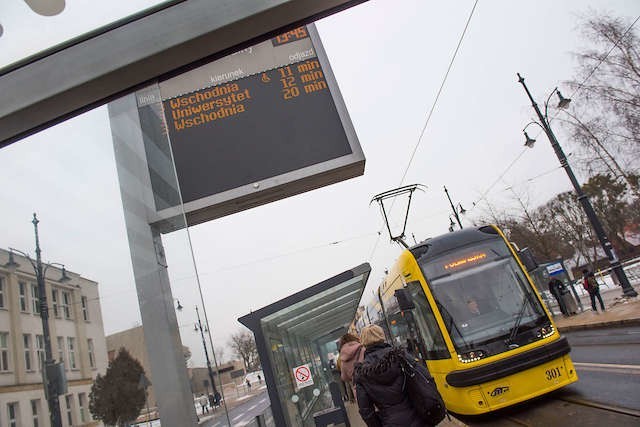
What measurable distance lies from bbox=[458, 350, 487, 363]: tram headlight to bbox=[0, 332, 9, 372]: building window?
6.83 meters

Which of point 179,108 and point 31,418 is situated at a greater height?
point 179,108

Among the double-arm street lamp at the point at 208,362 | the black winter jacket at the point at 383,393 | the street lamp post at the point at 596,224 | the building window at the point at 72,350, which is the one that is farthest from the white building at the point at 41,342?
the street lamp post at the point at 596,224

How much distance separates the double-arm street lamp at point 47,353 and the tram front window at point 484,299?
22.1 feet

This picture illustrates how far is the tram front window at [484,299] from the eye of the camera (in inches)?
275

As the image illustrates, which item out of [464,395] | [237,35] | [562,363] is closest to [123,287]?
[237,35]

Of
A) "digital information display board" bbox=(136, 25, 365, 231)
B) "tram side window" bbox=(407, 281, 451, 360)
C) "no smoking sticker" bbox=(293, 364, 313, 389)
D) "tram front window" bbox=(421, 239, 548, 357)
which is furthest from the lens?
"no smoking sticker" bbox=(293, 364, 313, 389)

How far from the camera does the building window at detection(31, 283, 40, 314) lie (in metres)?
1.33

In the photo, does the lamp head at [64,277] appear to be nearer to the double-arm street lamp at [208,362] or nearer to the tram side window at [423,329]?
the double-arm street lamp at [208,362]

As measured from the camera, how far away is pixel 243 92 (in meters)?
4.66

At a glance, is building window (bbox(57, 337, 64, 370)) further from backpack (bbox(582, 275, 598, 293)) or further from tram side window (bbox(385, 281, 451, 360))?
backpack (bbox(582, 275, 598, 293))

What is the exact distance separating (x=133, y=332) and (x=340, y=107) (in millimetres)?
3509

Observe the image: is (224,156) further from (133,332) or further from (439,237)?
(439,237)

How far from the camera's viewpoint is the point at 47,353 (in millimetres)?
1336

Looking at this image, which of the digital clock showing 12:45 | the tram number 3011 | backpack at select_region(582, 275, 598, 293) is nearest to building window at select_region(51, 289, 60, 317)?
the digital clock showing 12:45
